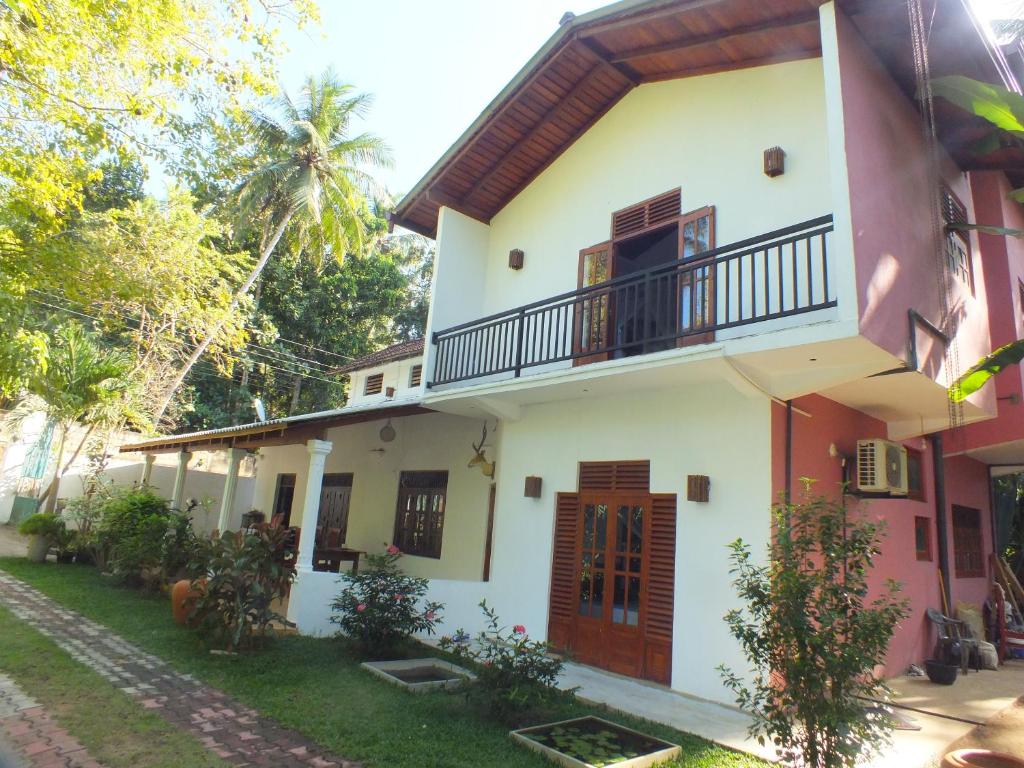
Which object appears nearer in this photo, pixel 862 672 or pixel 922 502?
pixel 862 672

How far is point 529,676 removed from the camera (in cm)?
529

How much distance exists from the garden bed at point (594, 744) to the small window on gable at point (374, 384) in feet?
38.3

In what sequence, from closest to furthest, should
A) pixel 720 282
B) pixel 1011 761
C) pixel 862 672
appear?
pixel 862 672 → pixel 1011 761 → pixel 720 282

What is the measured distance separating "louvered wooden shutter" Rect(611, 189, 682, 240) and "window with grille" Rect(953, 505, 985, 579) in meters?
6.40

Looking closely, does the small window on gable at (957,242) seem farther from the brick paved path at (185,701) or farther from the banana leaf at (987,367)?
the brick paved path at (185,701)

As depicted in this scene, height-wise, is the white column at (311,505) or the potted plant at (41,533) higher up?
the white column at (311,505)

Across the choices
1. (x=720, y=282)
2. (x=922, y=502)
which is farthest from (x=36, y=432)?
(x=922, y=502)

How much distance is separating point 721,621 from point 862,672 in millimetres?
2764

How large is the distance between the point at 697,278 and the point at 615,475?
2452mm

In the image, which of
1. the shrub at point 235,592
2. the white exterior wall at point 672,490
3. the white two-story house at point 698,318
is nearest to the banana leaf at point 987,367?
the white two-story house at point 698,318

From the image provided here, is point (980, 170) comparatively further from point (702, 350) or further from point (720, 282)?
point (702, 350)

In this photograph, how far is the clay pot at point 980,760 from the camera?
3.71 metres

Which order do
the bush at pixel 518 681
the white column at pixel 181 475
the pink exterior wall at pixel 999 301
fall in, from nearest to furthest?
the bush at pixel 518 681 → the pink exterior wall at pixel 999 301 → the white column at pixel 181 475

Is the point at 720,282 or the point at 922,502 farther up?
the point at 720,282
